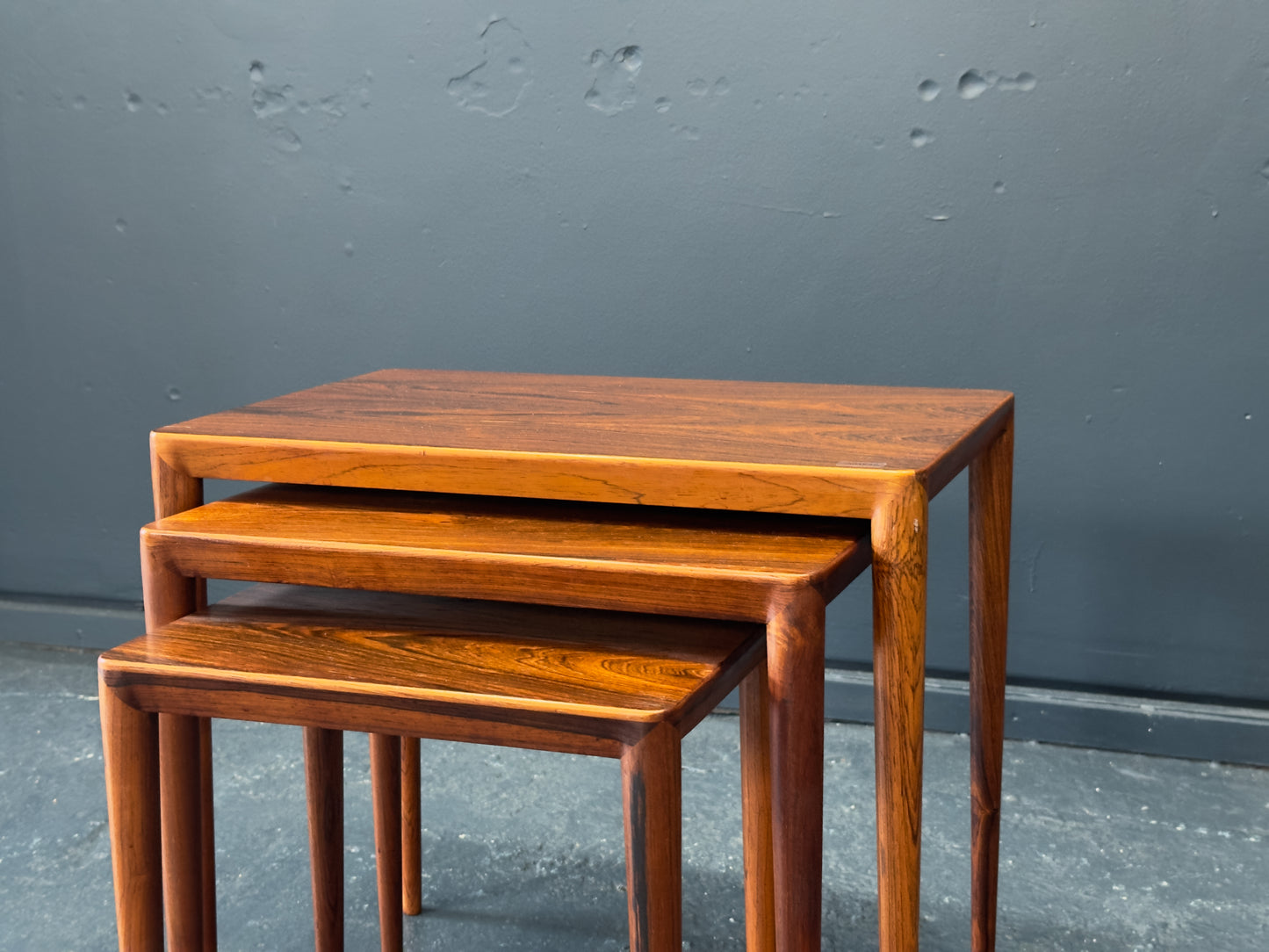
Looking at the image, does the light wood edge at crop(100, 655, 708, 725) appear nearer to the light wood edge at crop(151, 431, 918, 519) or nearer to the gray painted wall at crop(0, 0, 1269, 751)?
the light wood edge at crop(151, 431, 918, 519)

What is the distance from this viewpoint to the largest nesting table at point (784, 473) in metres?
0.94

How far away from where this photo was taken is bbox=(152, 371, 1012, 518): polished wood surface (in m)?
0.97

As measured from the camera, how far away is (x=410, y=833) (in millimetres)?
1544

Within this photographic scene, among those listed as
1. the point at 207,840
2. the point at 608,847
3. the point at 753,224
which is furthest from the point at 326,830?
the point at 753,224

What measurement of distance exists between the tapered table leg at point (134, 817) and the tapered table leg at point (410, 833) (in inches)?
20.6

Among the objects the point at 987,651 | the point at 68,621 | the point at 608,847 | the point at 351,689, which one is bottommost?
the point at 608,847

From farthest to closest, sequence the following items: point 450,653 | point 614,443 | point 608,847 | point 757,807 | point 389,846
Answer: point 608,847
point 389,846
point 757,807
point 614,443
point 450,653

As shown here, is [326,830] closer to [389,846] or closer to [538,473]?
[389,846]

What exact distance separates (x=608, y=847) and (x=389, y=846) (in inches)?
14.2

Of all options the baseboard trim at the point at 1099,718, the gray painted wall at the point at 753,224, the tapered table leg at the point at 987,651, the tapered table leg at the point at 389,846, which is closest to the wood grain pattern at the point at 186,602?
the tapered table leg at the point at 389,846

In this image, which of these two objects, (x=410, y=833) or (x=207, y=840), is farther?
(x=410, y=833)

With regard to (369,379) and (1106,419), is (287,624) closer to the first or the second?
(369,379)

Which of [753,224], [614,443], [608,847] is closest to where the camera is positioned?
[614,443]

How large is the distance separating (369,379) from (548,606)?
51cm
